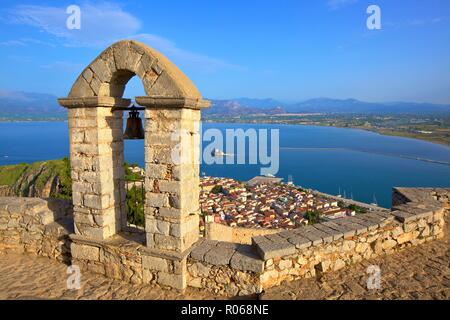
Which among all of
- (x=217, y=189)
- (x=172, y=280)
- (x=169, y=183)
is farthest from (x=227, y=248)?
(x=217, y=189)

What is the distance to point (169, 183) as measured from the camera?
379 cm

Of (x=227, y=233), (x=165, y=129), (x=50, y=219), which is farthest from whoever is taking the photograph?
(x=227, y=233)

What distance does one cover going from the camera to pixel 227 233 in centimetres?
1250

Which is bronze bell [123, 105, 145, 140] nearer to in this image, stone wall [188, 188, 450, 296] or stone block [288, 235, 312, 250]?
stone wall [188, 188, 450, 296]

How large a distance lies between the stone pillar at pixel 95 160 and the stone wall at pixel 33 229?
0.69 metres

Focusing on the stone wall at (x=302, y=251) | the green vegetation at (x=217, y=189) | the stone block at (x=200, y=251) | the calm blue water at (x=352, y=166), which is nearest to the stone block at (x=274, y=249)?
the stone wall at (x=302, y=251)

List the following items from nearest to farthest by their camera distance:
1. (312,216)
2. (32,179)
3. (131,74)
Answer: (131,74), (32,179), (312,216)

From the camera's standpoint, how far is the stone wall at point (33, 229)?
4840mm

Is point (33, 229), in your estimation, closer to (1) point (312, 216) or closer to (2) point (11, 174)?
(1) point (312, 216)

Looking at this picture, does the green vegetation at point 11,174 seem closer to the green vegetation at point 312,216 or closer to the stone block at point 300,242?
the green vegetation at point 312,216

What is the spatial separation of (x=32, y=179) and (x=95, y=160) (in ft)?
78.0
